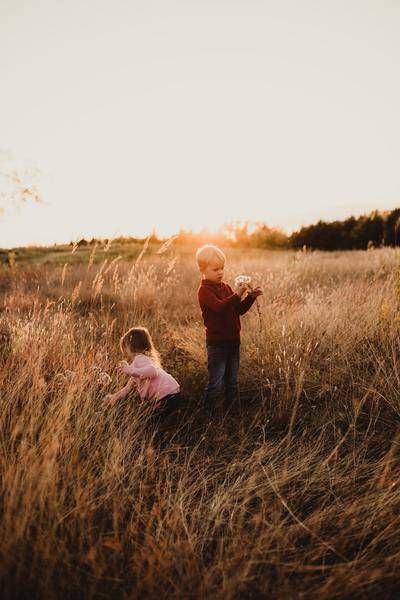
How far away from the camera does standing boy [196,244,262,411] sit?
3184 millimetres

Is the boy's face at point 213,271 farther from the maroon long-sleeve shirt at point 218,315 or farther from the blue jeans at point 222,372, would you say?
the blue jeans at point 222,372

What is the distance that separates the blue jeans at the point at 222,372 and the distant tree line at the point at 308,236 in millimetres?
16238

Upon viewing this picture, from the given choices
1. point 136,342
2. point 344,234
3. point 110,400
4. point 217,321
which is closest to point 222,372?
point 217,321

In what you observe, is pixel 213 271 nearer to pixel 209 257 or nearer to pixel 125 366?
pixel 209 257

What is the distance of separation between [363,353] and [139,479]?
2.13 m

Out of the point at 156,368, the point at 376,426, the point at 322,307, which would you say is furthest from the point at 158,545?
the point at 322,307

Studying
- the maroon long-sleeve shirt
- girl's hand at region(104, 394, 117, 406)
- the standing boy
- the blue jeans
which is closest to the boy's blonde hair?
the standing boy

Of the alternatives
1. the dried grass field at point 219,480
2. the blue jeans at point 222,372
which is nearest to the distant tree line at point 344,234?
the dried grass field at point 219,480

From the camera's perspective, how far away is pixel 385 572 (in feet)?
5.31

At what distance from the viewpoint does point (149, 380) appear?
2.97 m

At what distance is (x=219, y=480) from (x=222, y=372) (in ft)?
3.64

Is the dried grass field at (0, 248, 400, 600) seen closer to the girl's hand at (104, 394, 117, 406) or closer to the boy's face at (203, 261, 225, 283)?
the girl's hand at (104, 394, 117, 406)

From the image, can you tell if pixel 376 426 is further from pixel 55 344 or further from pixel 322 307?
pixel 55 344

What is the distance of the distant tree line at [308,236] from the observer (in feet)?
68.0
